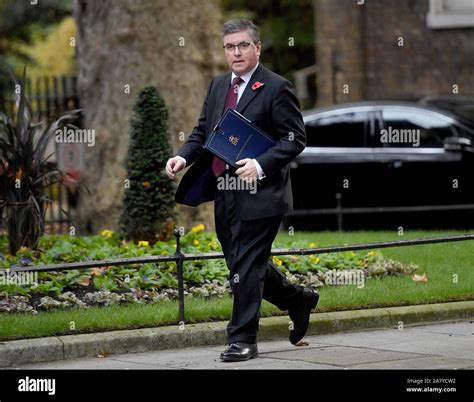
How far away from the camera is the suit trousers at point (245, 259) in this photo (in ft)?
28.3

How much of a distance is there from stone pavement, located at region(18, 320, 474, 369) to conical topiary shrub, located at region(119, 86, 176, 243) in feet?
11.2

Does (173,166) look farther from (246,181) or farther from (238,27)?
(238,27)

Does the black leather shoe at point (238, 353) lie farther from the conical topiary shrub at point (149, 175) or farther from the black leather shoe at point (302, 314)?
the conical topiary shrub at point (149, 175)

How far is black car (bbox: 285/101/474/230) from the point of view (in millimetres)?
16922

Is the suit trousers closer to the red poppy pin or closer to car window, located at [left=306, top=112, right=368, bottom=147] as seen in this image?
the red poppy pin

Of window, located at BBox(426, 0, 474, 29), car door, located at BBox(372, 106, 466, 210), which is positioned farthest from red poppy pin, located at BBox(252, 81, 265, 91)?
window, located at BBox(426, 0, 474, 29)

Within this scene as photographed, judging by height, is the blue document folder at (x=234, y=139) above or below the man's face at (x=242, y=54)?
below

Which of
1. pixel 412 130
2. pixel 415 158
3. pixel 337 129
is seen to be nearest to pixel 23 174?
pixel 337 129

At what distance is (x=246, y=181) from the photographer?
844 cm

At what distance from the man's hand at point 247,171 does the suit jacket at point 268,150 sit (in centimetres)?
8

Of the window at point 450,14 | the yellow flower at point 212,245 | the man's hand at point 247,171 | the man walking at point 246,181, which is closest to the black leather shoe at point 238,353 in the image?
the man walking at point 246,181

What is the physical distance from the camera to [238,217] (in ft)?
28.3

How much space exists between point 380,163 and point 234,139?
8918 millimetres
